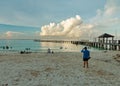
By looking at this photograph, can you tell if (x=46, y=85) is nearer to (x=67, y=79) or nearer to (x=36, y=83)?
(x=36, y=83)

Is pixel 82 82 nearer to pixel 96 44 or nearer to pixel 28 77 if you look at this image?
pixel 28 77

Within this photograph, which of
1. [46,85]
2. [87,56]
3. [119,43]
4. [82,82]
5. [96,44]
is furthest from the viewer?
[96,44]

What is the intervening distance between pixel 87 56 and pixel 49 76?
12.5 ft

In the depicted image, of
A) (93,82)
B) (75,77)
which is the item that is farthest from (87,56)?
(93,82)

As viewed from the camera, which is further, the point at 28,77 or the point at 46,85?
the point at 28,77

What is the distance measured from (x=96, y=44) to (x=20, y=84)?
6025 cm

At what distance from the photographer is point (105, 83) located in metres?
10.0

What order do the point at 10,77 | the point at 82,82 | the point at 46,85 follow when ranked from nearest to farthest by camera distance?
the point at 46,85
the point at 82,82
the point at 10,77

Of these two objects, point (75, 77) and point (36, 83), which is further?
point (75, 77)

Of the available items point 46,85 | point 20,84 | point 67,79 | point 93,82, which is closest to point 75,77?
point 67,79

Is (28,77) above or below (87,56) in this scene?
below

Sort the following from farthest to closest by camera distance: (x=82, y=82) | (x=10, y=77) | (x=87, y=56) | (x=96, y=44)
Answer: (x=96, y=44) < (x=87, y=56) < (x=10, y=77) < (x=82, y=82)

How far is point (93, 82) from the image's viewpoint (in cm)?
1017

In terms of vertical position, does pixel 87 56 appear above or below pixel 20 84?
above
